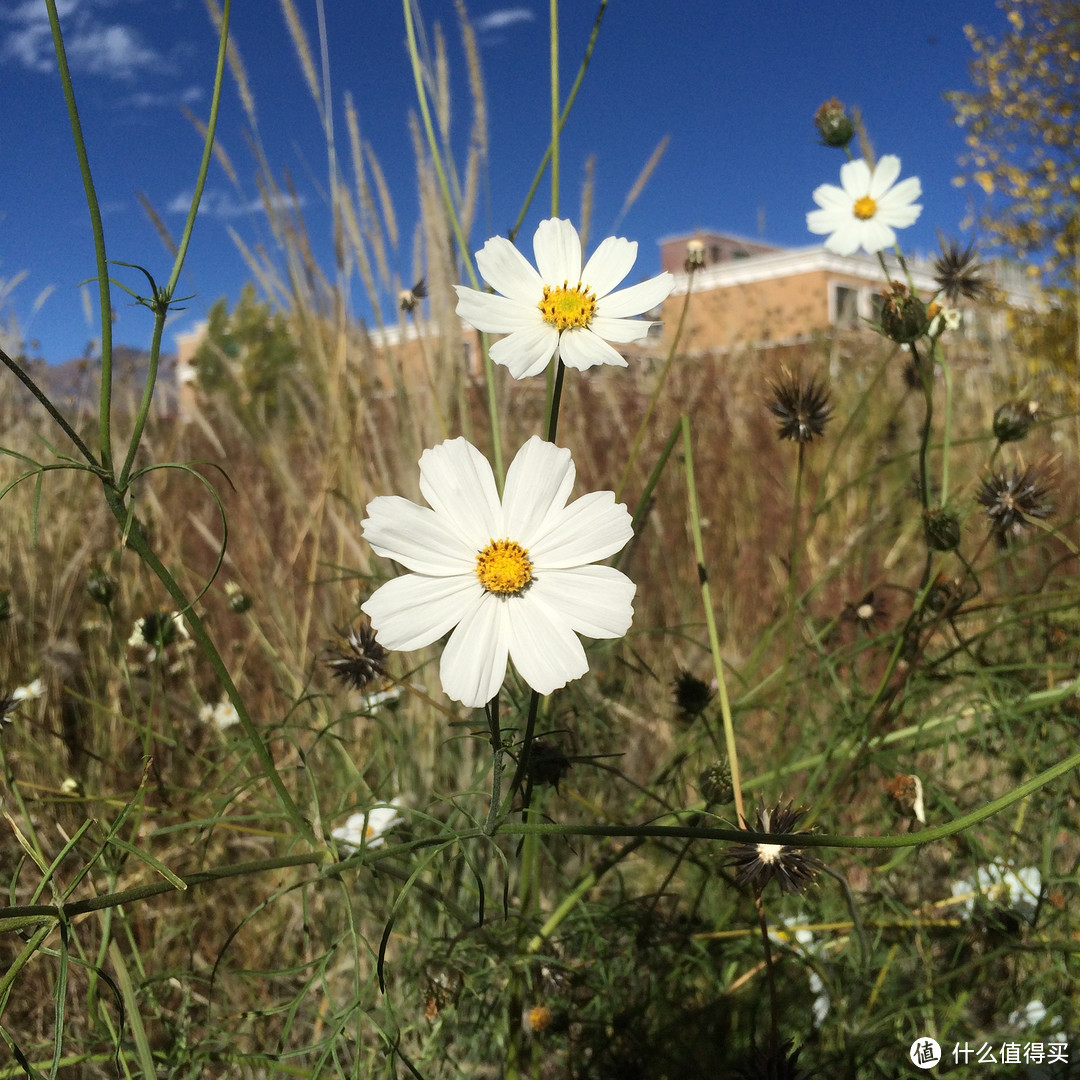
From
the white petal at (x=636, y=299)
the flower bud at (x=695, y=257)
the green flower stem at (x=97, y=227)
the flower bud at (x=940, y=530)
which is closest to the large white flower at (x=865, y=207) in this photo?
the flower bud at (x=695, y=257)

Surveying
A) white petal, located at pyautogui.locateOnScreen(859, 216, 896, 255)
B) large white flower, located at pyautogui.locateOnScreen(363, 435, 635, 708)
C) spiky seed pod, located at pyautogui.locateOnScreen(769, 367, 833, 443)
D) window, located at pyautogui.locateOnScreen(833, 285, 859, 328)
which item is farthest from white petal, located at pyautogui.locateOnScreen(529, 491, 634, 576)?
window, located at pyautogui.locateOnScreen(833, 285, 859, 328)

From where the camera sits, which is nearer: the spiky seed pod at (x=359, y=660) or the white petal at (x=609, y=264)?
the white petal at (x=609, y=264)

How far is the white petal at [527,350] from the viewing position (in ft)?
1.70

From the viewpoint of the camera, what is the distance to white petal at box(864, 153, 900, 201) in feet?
3.28

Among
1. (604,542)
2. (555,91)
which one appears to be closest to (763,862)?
(604,542)

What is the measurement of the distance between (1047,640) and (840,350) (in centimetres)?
Answer: 247

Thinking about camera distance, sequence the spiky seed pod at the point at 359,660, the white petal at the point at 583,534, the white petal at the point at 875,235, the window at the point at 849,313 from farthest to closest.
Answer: the window at the point at 849,313 < the white petal at the point at 875,235 < the spiky seed pod at the point at 359,660 < the white petal at the point at 583,534

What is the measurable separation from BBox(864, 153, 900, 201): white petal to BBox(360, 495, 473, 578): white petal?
82cm

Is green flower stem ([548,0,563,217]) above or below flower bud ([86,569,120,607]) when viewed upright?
above

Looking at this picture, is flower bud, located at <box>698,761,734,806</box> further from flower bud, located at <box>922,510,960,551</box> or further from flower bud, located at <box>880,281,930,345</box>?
flower bud, located at <box>880,281,930,345</box>

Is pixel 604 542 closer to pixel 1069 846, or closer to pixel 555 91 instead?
pixel 555 91

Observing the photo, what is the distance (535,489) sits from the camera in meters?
0.51

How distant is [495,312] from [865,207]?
0.69 m

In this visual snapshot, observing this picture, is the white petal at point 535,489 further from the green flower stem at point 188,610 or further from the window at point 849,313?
the window at point 849,313
